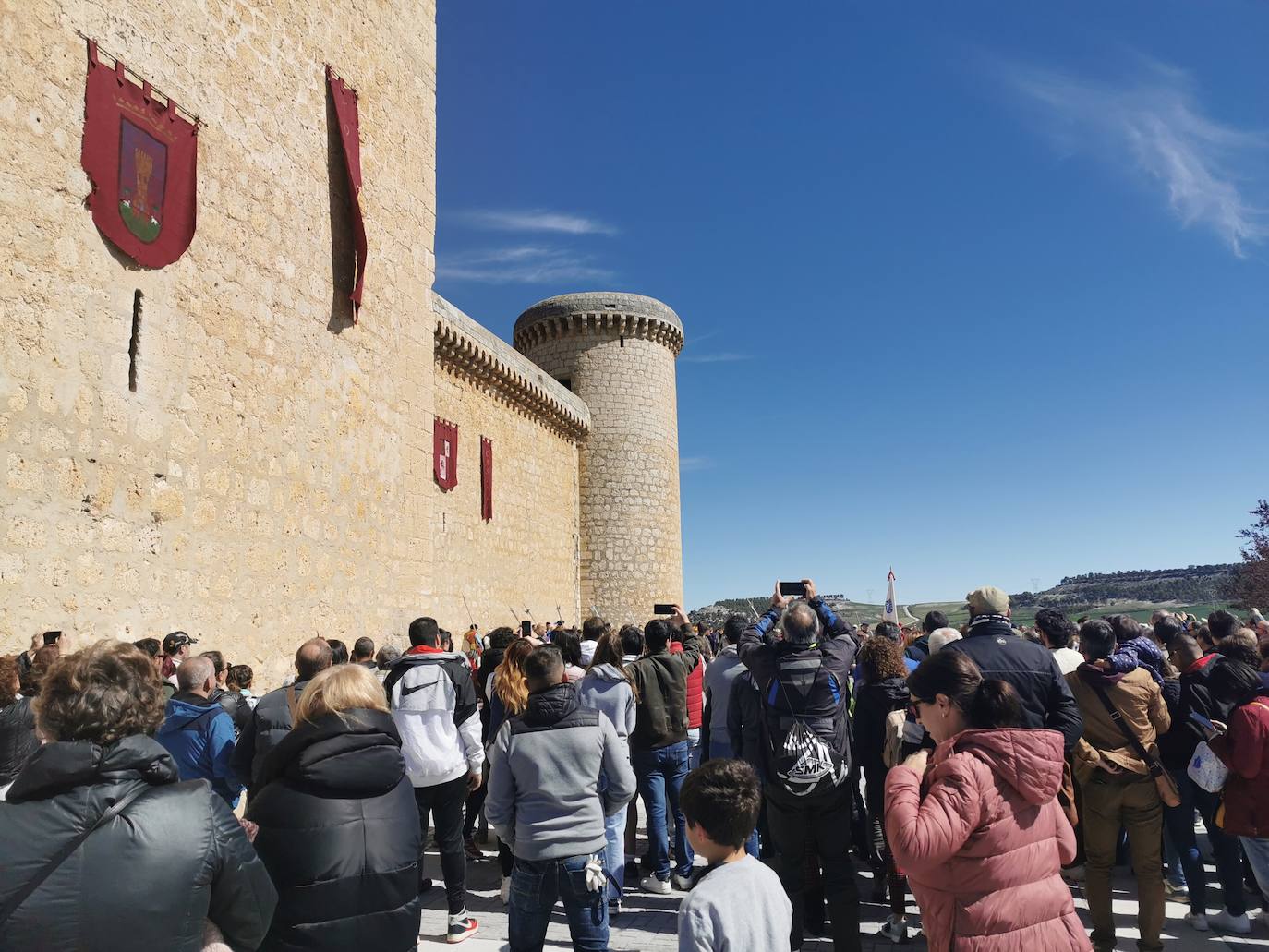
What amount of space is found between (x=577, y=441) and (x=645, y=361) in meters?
3.14

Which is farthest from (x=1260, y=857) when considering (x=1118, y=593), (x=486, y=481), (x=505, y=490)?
(x=1118, y=593)

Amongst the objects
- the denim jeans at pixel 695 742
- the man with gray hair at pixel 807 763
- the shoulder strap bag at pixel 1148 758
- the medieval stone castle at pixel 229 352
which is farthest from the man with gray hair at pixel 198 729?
the shoulder strap bag at pixel 1148 758

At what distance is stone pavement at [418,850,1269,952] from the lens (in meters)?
4.25

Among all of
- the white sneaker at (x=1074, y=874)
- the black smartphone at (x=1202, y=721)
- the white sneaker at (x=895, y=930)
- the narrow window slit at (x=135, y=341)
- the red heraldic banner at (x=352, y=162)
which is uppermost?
the red heraldic banner at (x=352, y=162)

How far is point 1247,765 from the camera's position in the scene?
405 centimetres

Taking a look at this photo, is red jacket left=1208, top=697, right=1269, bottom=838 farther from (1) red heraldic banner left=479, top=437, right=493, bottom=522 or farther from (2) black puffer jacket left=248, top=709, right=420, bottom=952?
(1) red heraldic banner left=479, top=437, right=493, bottom=522

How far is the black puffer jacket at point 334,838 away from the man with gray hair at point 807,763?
6.34 ft

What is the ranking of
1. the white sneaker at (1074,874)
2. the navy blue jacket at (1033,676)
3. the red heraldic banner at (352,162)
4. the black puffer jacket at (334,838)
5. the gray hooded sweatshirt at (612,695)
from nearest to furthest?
the black puffer jacket at (334,838), the navy blue jacket at (1033,676), the gray hooded sweatshirt at (612,695), the white sneaker at (1074,874), the red heraldic banner at (352,162)

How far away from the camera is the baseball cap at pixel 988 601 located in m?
3.88

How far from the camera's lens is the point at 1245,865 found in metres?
5.52

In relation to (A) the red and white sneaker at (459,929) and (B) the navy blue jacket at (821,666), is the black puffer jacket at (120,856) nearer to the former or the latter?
(B) the navy blue jacket at (821,666)

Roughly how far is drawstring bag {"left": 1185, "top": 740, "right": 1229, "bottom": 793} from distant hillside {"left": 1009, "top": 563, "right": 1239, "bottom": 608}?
49.6 metres

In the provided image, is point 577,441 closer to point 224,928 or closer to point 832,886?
point 832,886

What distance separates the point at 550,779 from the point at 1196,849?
161 inches
